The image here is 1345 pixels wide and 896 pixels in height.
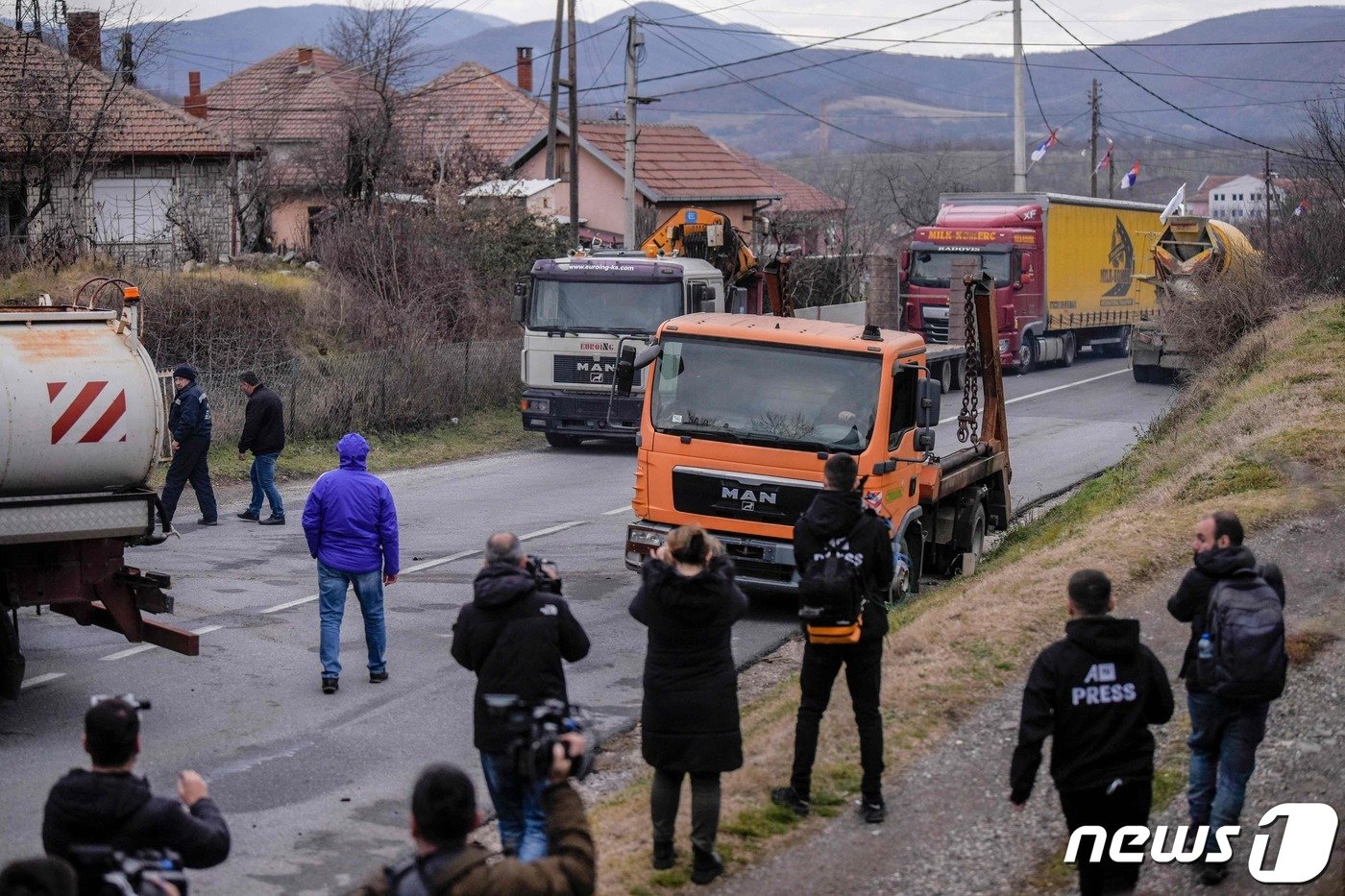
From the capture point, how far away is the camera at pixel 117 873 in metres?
4.30

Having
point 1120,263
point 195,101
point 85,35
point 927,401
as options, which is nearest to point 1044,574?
point 927,401

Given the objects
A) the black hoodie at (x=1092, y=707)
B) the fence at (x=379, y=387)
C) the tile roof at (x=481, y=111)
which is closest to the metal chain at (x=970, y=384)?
the black hoodie at (x=1092, y=707)

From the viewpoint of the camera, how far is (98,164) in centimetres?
2716

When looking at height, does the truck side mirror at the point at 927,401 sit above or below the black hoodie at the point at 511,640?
above

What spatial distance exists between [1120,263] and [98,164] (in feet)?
86.5

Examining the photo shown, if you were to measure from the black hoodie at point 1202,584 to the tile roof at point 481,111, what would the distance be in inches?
1598

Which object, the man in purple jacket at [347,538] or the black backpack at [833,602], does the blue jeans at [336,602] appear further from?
the black backpack at [833,602]

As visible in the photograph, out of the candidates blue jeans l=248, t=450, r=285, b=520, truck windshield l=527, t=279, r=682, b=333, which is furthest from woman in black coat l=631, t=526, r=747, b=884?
truck windshield l=527, t=279, r=682, b=333

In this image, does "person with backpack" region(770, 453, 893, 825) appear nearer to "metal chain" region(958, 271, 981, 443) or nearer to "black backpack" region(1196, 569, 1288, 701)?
"black backpack" region(1196, 569, 1288, 701)

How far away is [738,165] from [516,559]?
45815 mm

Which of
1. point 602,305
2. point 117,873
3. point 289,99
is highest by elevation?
point 289,99

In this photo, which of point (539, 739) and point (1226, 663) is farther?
point (1226, 663)

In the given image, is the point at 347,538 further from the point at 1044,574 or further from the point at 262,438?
the point at 262,438

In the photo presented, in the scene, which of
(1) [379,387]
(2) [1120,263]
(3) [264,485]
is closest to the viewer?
(3) [264,485]
